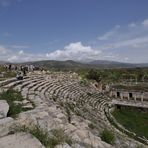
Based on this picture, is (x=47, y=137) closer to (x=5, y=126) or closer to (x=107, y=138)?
(x=5, y=126)

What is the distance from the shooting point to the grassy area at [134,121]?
19.6m

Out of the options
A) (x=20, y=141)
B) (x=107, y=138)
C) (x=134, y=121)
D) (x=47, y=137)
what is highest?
(x=20, y=141)

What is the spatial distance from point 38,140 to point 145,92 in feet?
107

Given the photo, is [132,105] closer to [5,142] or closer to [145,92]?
[145,92]

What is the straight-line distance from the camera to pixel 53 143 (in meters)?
4.61

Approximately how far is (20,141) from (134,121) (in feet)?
69.5

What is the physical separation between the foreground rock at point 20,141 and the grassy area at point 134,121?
1506cm

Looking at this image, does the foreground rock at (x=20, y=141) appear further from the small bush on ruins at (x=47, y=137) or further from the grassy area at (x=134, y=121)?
the grassy area at (x=134, y=121)

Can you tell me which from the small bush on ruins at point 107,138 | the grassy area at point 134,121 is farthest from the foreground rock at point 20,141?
the grassy area at point 134,121

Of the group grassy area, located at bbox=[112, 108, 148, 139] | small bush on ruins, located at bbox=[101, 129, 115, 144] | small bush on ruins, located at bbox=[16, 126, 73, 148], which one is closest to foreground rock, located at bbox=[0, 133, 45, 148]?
small bush on ruins, located at bbox=[16, 126, 73, 148]

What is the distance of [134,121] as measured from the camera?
78.0 ft

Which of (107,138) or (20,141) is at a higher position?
(20,141)

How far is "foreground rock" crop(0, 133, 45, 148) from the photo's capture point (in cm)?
412

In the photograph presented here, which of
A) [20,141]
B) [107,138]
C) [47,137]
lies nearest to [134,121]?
[107,138]
